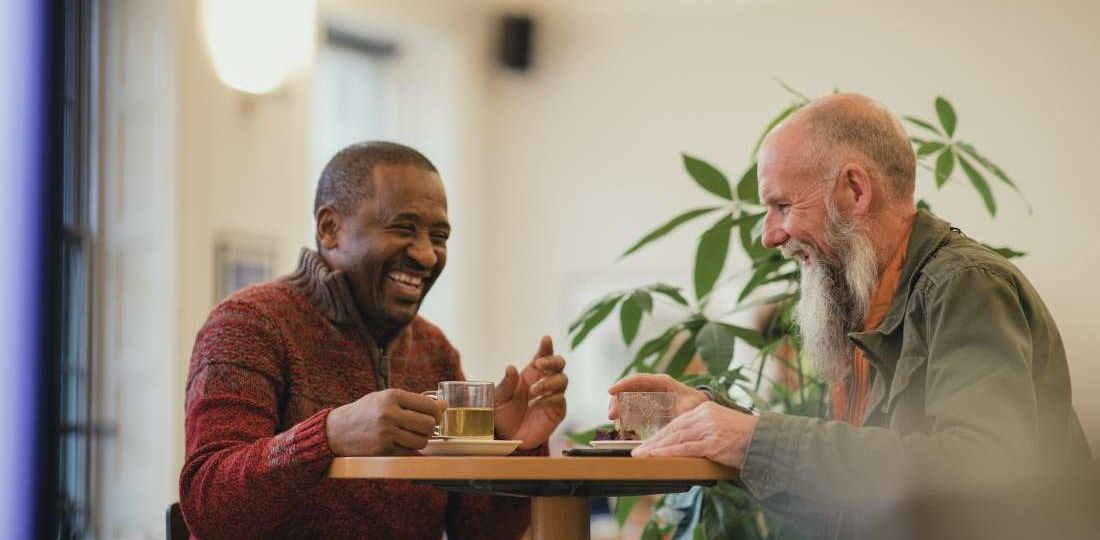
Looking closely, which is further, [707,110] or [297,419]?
[707,110]

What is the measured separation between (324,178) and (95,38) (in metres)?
3.20

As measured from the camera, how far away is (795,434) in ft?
6.07

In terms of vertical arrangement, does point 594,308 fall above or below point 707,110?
below

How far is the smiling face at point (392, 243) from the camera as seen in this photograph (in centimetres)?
245

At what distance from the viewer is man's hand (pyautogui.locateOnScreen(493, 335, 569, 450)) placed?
7.61ft

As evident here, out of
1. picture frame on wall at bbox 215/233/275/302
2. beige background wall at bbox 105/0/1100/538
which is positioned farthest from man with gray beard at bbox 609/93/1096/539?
beige background wall at bbox 105/0/1100/538

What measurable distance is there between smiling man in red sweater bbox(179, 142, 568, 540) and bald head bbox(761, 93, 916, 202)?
0.56 metres

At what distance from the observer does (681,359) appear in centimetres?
290

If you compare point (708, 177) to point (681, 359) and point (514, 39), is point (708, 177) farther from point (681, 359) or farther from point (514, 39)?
point (514, 39)

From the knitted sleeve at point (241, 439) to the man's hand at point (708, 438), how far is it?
48 cm

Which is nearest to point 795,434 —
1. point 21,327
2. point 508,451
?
point 508,451

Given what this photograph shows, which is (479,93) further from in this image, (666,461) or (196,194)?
(666,461)

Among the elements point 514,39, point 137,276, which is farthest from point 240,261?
point 514,39

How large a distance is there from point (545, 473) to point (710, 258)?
122 centimetres
